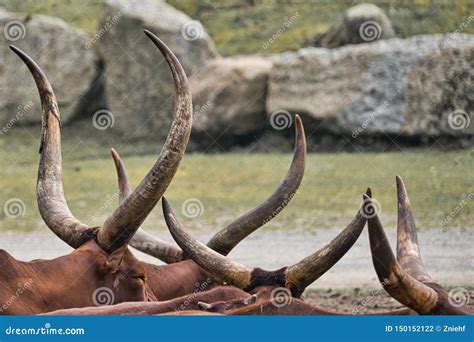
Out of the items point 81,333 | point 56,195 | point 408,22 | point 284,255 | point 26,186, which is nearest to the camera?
point 81,333

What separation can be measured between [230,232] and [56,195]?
2.90 ft

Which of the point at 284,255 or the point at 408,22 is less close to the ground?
the point at 408,22

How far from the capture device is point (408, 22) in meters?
14.3

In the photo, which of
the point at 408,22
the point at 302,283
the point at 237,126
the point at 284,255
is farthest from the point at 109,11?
the point at 302,283

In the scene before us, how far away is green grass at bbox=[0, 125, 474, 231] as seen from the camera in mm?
10922

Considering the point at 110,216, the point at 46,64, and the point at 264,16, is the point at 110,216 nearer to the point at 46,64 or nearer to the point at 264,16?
the point at 264,16

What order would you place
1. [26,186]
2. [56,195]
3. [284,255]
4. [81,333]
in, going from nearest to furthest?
[81,333] → [56,195] → [284,255] → [26,186]

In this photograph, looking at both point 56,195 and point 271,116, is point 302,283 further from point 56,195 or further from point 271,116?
point 271,116

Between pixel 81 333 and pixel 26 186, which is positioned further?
pixel 26 186

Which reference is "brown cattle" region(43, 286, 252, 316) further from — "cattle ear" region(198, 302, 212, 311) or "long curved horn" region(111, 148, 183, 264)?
"long curved horn" region(111, 148, 183, 264)
